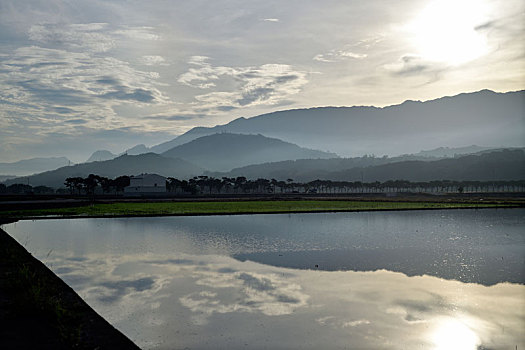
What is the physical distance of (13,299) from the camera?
68.6 ft

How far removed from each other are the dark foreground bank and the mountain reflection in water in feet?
3.23

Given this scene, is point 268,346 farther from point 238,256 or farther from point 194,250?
point 194,250

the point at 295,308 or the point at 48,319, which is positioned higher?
the point at 48,319

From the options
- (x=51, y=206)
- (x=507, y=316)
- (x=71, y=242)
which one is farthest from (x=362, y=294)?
(x=51, y=206)

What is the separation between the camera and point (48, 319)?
18.1 metres

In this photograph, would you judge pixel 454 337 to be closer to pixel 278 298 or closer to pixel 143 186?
pixel 278 298

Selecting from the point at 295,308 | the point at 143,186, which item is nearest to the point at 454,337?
the point at 295,308

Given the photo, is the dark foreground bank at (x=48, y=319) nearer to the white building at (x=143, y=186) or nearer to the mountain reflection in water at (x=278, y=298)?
the mountain reflection in water at (x=278, y=298)

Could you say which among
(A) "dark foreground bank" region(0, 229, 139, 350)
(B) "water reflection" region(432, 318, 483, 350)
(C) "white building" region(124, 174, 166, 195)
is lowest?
(B) "water reflection" region(432, 318, 483, 350)

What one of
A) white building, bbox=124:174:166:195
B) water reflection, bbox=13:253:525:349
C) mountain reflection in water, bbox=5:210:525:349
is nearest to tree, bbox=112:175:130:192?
white building, bbox=124:174:166:195

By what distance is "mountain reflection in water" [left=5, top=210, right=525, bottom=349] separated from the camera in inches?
677

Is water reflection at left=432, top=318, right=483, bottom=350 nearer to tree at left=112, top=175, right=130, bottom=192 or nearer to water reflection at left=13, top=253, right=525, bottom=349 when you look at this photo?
water reflection at left=13, top=253, right=525, bottom=349

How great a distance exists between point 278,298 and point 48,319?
1058 centimetres

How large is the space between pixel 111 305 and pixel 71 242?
959 inches
